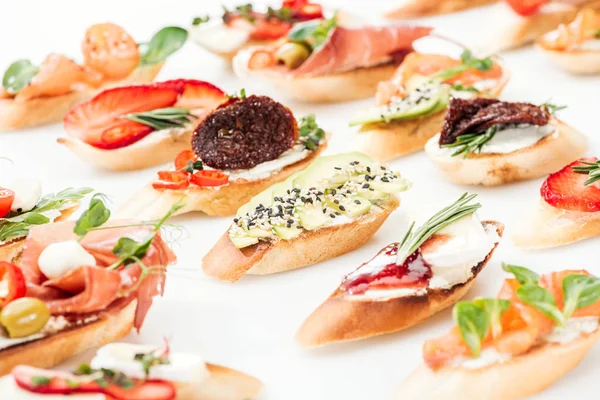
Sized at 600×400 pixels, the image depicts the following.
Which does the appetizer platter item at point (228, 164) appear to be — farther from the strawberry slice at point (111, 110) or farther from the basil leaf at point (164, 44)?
the basil leaf at point (164, 44)

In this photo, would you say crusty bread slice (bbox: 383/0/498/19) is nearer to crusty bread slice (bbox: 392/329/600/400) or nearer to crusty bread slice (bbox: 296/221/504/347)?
crusty bread slice (bbox: 296/221/504/347)

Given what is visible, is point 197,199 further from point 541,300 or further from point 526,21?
point 526,21

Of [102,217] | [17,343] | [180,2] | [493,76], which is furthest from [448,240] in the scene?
[180,2]

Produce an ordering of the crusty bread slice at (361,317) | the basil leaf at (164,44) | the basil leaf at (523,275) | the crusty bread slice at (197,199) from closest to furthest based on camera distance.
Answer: the basil leaf at (523,275) < the crusty bread slice at (361,317) < the crusty bread slice at (197,199) < the basil leaf at (164,44)

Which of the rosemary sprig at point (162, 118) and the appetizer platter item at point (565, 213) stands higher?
the rosemary sprig at point (162, 118)

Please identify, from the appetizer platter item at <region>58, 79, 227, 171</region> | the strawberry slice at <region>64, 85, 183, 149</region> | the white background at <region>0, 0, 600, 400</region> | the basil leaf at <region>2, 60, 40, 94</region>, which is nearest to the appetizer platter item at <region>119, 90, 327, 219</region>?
the white background at <region>0, 0, 600, 400</region>

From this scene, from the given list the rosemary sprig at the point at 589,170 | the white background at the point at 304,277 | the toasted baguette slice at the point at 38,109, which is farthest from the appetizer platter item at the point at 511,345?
the toasted baguette slice at the point at 38,109
